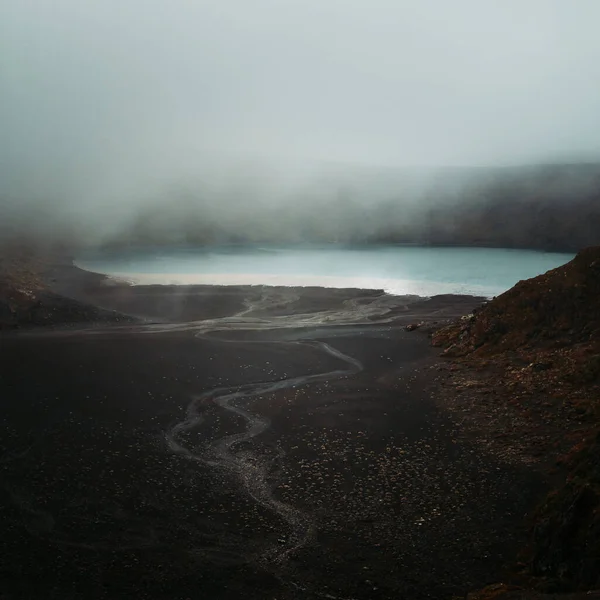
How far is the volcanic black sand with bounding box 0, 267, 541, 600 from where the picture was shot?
1625 cm

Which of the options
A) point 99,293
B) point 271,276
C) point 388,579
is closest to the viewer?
point 388,579

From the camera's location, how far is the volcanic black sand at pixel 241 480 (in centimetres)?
1625

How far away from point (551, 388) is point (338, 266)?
67124 mm

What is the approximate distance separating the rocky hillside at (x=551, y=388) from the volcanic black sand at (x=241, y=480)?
5.22 ft

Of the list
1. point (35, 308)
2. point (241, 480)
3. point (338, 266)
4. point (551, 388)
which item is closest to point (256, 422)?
point (241, 480)

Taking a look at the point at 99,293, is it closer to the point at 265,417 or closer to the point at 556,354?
the point at 265,417

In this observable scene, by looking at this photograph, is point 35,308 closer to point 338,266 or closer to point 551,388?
point 551,388

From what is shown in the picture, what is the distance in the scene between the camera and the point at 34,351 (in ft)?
132

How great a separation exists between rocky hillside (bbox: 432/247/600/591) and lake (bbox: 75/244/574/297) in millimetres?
31525

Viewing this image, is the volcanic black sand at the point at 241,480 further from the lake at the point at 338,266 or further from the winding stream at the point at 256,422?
the lake at the point at 338,266

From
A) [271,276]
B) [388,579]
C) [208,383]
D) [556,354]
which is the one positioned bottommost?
[388,579]

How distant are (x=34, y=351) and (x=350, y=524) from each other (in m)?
28.5

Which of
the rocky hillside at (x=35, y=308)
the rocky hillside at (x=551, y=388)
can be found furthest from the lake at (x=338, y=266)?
the rocky hillside at (x=551, y=388)

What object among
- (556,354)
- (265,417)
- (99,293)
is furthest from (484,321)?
(99,293)
